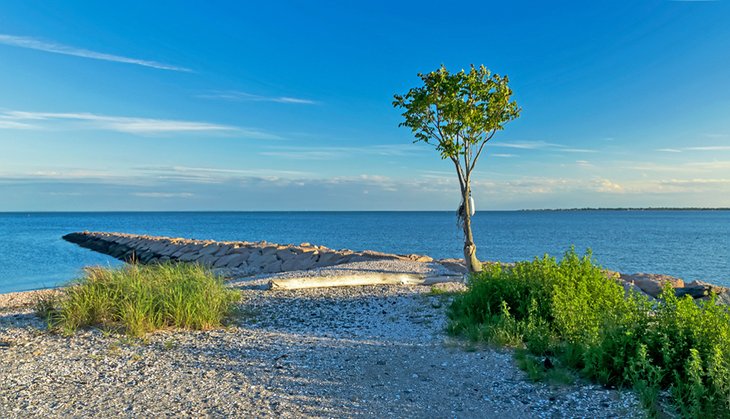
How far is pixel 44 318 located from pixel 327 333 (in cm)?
520

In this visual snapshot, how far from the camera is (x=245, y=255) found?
24969 millimetres

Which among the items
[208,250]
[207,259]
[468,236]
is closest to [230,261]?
[207,259]

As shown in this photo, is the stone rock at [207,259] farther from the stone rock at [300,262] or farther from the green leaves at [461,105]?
the green leaves at [461,105]

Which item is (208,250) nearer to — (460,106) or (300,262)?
(300,262)

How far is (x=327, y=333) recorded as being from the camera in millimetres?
7797

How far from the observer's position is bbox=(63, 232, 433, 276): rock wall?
20281mm

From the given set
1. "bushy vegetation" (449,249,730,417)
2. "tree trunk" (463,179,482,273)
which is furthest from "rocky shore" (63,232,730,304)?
"bushy vegetation" (449,249,730,417)

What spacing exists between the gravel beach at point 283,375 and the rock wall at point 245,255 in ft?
18.7

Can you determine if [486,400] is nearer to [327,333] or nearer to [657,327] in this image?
[657,327]

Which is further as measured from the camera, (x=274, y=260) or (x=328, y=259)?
(x=274, y=260)

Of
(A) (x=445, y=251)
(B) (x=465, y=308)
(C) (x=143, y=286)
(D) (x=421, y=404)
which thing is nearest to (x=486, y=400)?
(D) (x=421, y=404)

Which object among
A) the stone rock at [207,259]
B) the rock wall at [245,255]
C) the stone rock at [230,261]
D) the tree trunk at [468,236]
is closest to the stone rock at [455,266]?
the tree trunk at [468,236]

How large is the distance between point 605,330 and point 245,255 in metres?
21.3

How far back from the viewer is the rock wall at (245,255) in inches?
798
